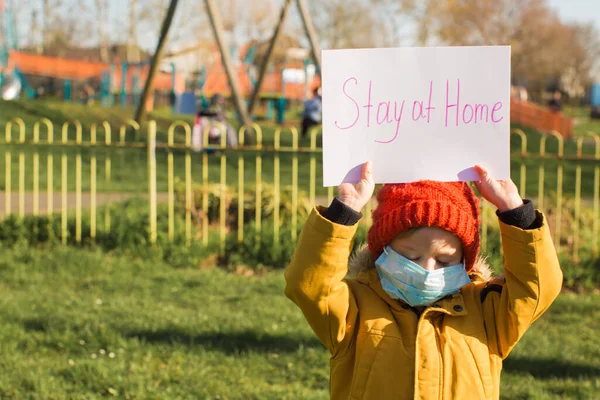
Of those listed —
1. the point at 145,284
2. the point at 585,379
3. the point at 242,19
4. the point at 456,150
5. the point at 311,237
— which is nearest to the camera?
the point at 311,237

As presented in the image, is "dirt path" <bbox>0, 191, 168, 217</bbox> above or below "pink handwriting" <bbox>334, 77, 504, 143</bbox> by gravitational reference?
below

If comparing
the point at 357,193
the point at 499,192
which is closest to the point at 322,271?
the point at 357,193

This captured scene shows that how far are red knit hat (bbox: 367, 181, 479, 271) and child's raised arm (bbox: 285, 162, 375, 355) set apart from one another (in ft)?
0.30

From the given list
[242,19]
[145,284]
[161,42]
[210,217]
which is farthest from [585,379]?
[242,19]

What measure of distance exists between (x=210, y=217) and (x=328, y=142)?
18.7 feet

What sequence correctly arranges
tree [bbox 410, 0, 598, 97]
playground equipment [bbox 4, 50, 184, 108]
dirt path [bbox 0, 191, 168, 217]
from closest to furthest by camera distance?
dirt path [bbox 0, 191, 168, 217] < playground equipment [bbox 4, 50, 184, 108] < tree [bbox 410, 0, 598, 97]

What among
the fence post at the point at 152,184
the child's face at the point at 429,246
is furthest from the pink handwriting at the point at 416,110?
the fence post at the point at 152,184

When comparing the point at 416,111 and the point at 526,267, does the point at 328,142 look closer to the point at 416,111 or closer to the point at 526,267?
the point at 416,111

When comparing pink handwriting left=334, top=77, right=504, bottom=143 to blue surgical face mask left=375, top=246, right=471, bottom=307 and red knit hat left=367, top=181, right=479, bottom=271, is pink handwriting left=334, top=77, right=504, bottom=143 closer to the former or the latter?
red knit hat left=367, top=181, right=479, bottom=271

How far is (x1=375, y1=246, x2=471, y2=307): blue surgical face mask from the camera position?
6.70 ft

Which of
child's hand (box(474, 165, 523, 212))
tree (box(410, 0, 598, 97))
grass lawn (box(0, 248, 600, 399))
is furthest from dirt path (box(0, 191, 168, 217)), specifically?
tree (box(410, 0, 598, 97))

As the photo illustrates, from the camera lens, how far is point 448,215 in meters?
2.02

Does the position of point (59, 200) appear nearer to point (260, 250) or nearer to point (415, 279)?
point (260, 250)

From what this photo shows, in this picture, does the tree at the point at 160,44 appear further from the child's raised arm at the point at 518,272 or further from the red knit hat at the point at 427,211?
the child's raised arm at the point at 518,272
